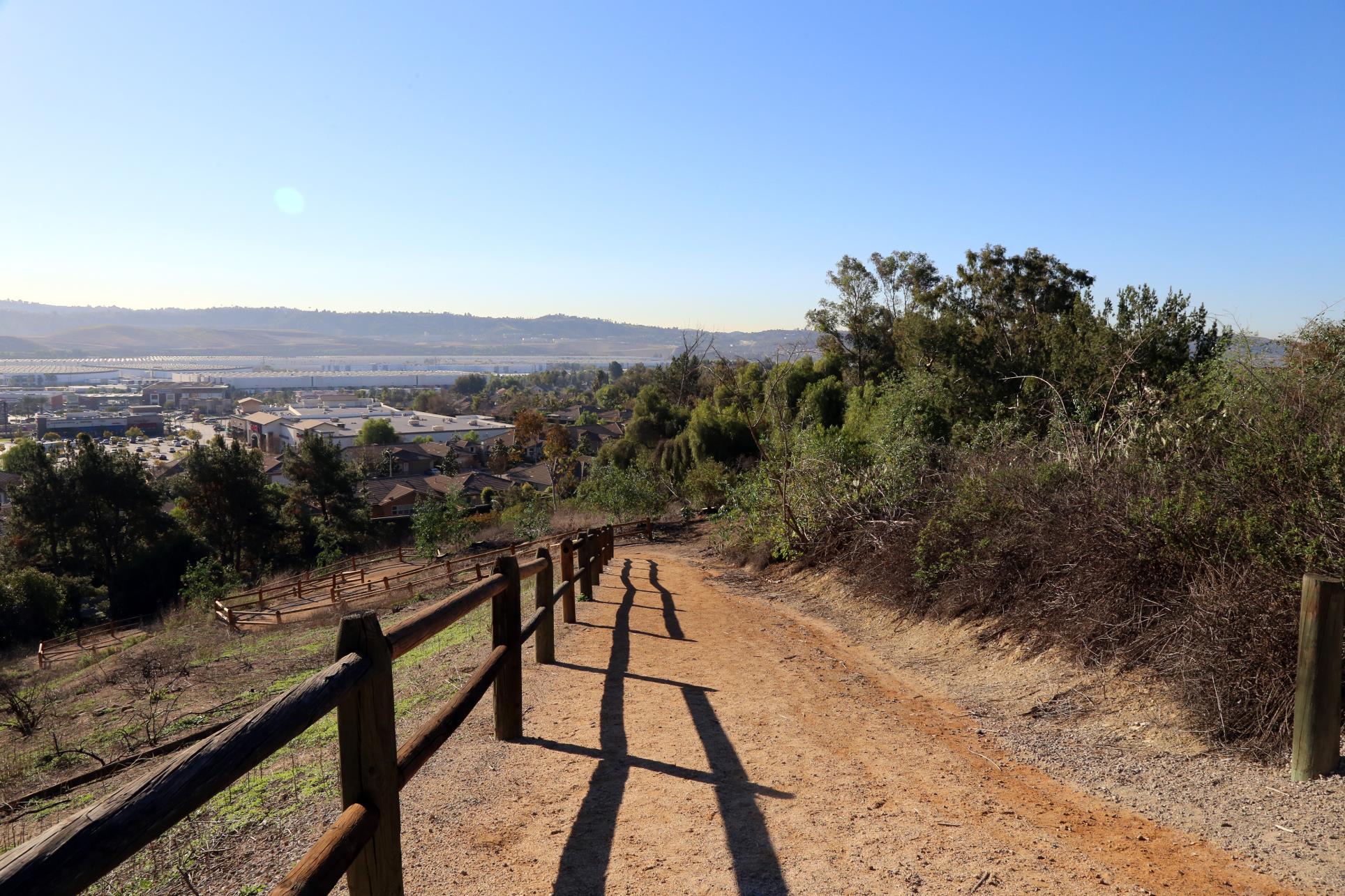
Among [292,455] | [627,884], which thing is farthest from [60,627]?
[627,884]

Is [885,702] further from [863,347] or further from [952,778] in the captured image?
[863,347]

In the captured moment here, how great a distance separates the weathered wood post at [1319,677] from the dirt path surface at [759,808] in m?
0.92

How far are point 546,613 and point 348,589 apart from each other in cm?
1720

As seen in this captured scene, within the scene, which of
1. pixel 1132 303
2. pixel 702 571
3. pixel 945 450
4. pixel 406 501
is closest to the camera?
pixel 945 450

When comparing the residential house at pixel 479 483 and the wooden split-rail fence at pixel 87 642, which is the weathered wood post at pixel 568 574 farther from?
the residential house at pixel 479 483

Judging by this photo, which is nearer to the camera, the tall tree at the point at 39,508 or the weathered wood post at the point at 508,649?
the weathered wood post at the point at 508,649

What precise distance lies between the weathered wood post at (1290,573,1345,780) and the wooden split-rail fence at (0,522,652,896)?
14.1ft

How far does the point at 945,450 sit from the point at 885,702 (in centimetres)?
637

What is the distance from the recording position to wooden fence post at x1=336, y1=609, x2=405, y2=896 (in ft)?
9.48

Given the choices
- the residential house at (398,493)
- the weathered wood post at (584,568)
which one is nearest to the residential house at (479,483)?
the residential house at (398,493)

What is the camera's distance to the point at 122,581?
3625cm

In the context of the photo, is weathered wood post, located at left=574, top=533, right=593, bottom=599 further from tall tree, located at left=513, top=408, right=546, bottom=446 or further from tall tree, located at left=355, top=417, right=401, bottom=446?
tall tree, located at left=355, top=417, right=401, bottom=446

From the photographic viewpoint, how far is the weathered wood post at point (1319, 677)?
176 inches

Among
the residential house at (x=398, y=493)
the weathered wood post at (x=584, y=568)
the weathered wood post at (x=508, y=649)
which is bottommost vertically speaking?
the residential house at (x=398, y=493)
